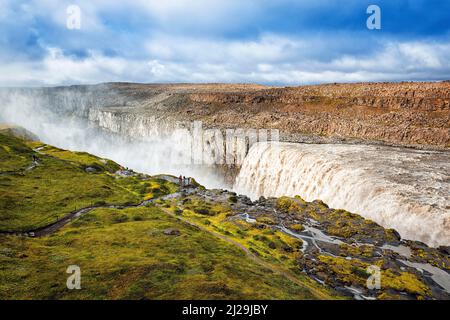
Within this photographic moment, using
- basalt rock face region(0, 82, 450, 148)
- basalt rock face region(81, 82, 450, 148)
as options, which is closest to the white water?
basalt rock face region(0, 82, 450, 148)

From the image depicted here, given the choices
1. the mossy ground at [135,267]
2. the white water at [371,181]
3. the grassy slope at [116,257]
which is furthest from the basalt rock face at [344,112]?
the mossy ground at [135,267]

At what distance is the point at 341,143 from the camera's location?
76438 millimetres

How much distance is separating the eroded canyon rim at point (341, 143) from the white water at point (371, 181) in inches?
5.5

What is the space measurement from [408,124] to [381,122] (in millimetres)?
7396

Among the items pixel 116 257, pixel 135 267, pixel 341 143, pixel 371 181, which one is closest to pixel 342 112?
pixel 341 143

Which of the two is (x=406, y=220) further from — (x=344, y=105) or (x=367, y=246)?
(x=344, y=105)

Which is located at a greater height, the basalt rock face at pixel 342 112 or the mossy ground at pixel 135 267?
the basalt rock face at pixel 342 112

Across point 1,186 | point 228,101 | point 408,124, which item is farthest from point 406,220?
point 228,101

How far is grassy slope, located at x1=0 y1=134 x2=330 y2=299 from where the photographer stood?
25.0 metres

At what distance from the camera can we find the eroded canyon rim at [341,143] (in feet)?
139

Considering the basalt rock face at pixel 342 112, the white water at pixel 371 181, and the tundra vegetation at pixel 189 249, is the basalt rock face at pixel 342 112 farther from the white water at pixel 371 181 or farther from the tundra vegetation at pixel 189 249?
the tundra vegetation at pixel 189 249

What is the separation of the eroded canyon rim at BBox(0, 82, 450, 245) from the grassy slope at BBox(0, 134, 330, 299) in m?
21.6

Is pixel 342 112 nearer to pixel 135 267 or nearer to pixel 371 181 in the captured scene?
pixel 371 181

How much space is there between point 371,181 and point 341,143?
104ft
